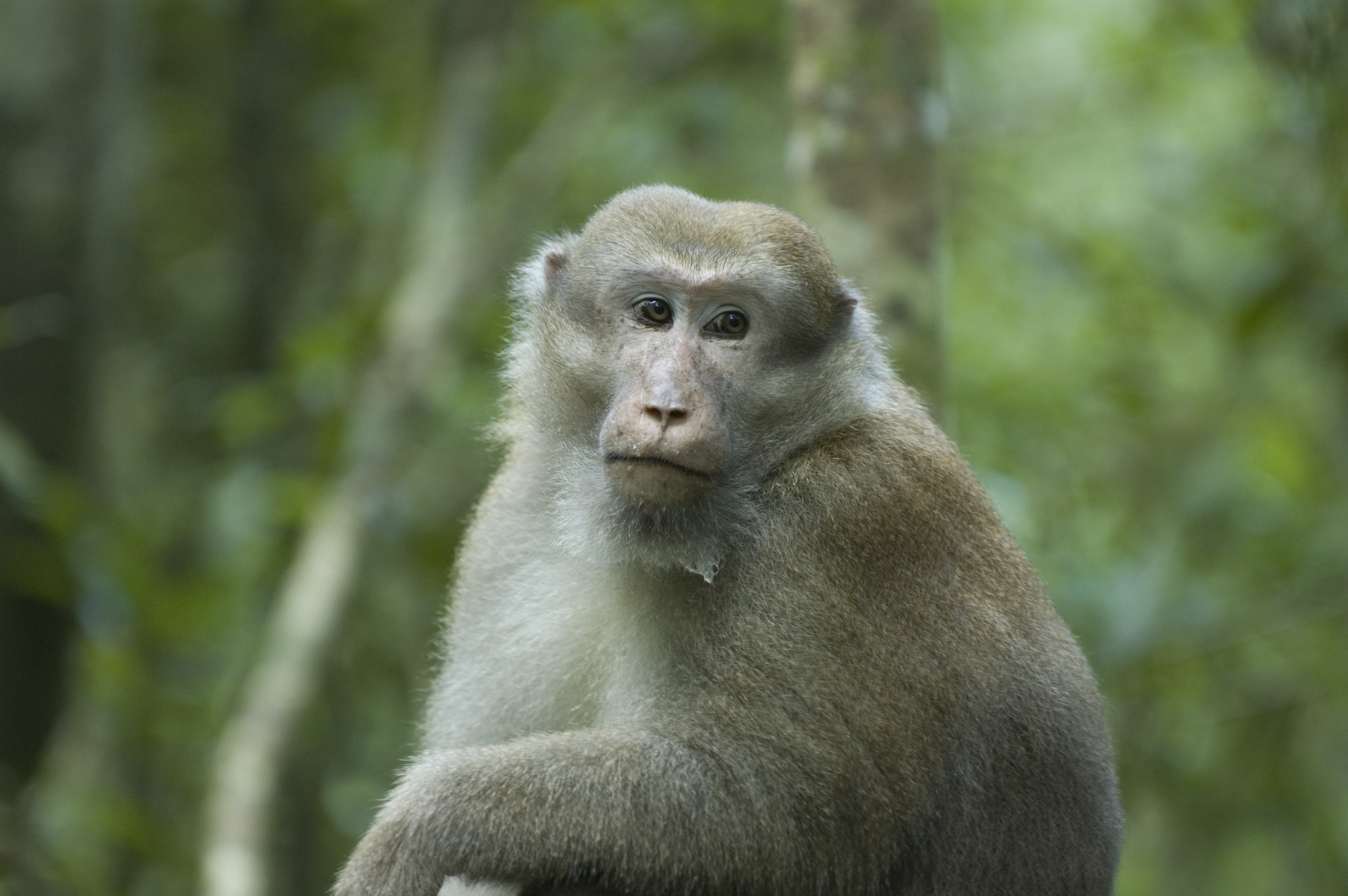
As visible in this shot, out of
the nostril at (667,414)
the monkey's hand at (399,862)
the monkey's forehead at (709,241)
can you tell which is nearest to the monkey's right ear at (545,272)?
the monkey's forehead at (709,241)

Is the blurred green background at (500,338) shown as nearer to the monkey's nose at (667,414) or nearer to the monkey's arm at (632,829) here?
the monkey's arm at (632,829)

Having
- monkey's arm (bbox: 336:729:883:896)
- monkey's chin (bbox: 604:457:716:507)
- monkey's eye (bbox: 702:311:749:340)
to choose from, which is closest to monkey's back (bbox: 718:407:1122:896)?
monkey's arm (bbox: 336:729:883:896)

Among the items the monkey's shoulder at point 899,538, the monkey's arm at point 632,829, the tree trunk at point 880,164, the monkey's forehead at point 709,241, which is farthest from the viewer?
the tree trunk at point 880,164

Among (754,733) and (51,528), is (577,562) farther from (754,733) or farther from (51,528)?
(51,528)

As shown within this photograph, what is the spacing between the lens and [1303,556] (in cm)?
741

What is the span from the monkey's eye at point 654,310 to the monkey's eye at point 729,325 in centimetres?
13

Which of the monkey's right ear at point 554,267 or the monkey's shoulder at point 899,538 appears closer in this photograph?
the monkey's shoulder at point 899,538

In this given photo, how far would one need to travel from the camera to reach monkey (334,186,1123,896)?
13.3 ft

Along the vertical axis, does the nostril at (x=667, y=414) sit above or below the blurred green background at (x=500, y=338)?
below

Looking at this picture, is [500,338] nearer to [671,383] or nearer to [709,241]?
[709,241]

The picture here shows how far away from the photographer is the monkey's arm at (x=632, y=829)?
159 inches

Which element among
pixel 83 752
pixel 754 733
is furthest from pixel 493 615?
pixel 83 752

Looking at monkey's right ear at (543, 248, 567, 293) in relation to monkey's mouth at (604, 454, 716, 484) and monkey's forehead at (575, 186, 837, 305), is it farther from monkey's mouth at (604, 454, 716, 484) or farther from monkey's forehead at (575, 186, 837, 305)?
monkey's mouth at (604, 454, 716, 484)

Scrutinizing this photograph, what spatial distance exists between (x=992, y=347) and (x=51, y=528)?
634cm
